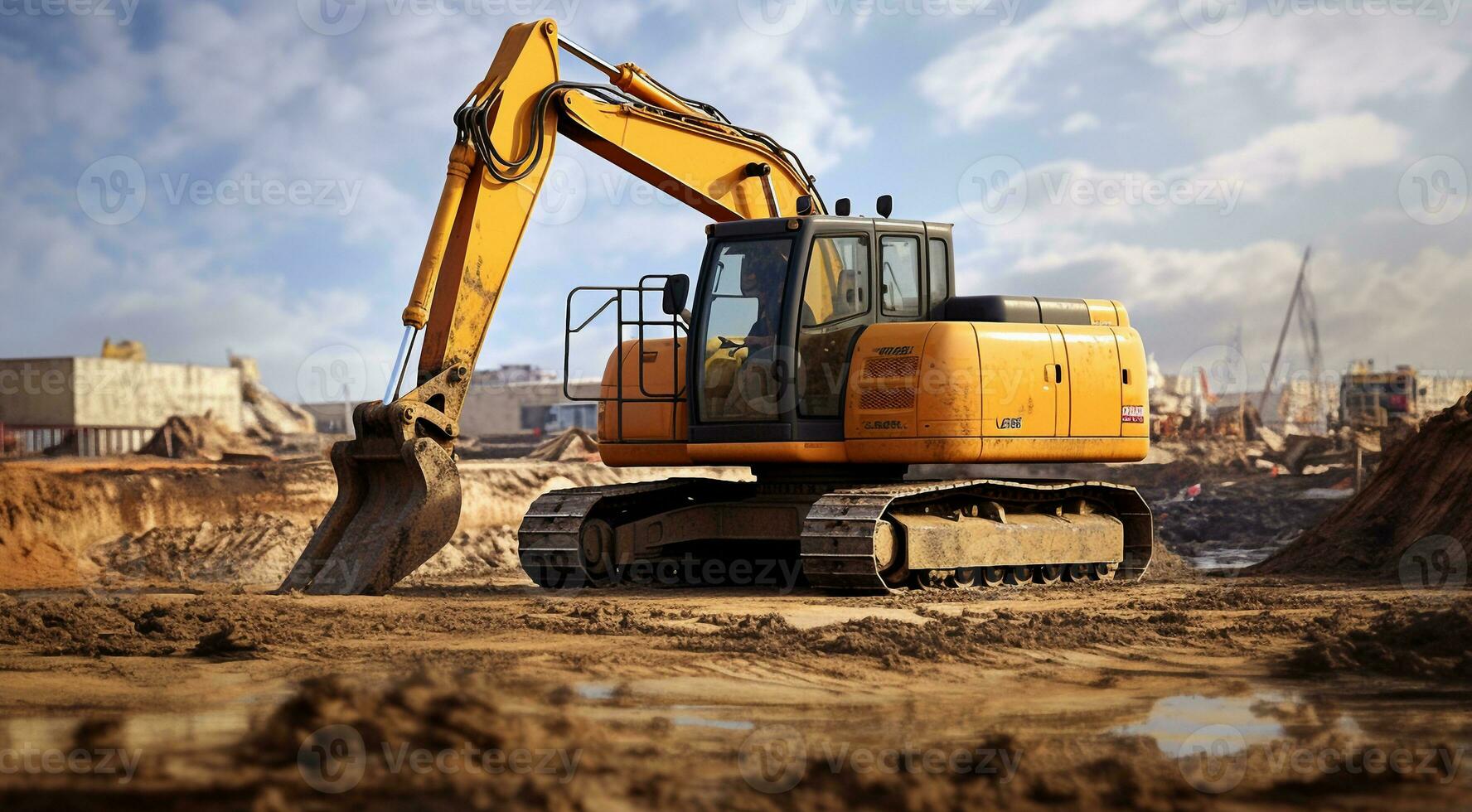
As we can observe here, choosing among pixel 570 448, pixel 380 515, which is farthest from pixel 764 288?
pixel 570 448

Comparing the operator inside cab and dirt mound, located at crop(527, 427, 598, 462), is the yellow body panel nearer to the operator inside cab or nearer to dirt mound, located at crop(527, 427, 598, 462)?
the operator inside cab

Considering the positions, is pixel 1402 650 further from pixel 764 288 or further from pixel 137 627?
pixel 137 627

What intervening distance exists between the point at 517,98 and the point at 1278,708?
304 inches

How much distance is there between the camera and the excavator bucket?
10312mm

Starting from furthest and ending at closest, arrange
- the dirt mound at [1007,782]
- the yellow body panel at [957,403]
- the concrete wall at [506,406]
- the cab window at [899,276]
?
the concrete wall at [506,406], the cab window at [899,276], the yellow body panel at [957,403], the dirt mound at [1007,782]

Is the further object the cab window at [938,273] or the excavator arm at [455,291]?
the cab window at [938,273]

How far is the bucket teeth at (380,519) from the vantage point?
406 inches

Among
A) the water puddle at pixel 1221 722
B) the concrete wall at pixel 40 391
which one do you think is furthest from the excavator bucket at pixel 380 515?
the concrete wall at pixel 40 391

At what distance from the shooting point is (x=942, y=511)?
11.4 metres
